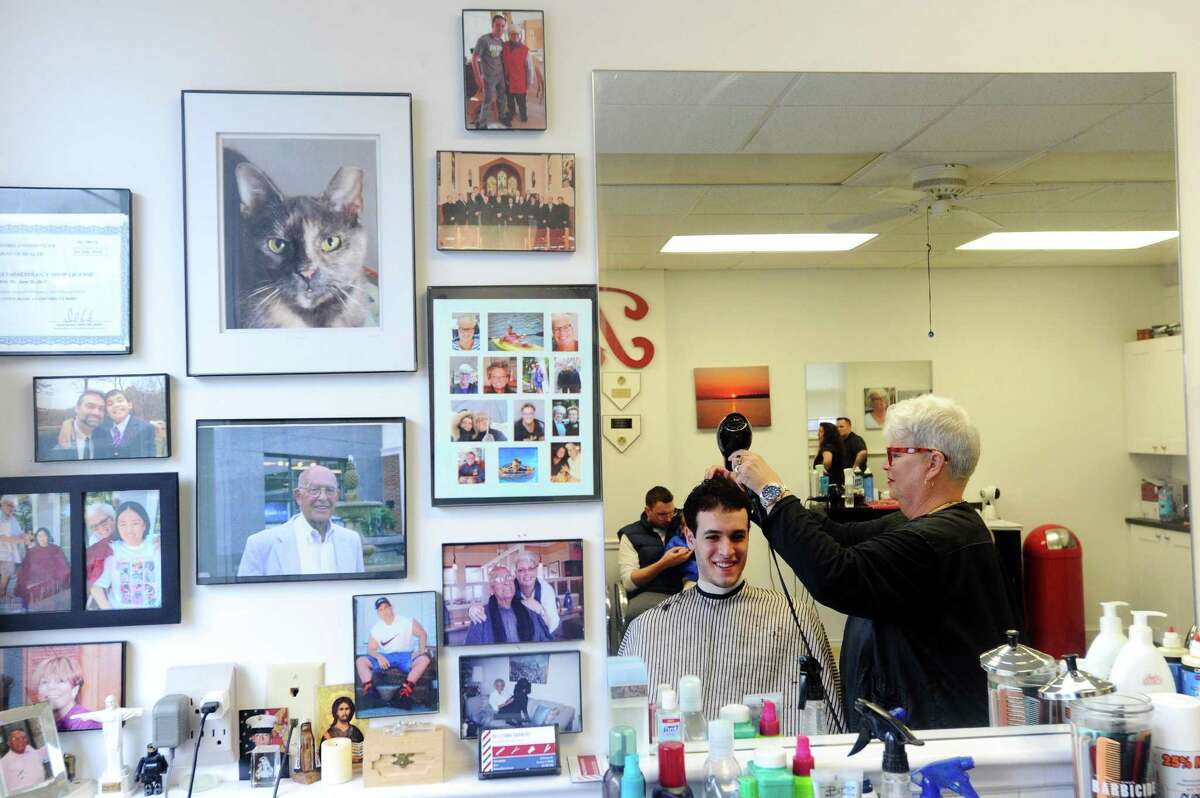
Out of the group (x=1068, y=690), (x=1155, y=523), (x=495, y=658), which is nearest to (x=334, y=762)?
(x=495, y=658)

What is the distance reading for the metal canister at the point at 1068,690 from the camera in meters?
1.76

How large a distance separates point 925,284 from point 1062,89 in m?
0.52

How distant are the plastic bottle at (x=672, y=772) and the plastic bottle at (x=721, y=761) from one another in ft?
0.26

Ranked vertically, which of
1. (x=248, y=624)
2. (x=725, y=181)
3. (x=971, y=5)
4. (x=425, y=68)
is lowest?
(x=248, y=624)

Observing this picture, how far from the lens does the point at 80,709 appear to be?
171 cm

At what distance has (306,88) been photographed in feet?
5.89

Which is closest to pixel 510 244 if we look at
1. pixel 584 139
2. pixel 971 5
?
pixel 584 139

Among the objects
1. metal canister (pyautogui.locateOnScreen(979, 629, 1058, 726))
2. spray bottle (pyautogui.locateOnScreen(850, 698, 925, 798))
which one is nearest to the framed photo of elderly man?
spray bottle (pyautogui.locateOnScreen(850, 698, 925, 798))

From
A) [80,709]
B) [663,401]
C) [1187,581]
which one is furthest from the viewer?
[1187,581]

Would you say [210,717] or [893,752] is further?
[210,717]

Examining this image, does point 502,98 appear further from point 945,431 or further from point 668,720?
point 668,720

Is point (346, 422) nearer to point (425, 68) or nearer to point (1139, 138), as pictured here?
point (425, 68)

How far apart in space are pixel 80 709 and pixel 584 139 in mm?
1504

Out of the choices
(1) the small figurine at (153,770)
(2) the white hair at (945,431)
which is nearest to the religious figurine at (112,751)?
(1) the small figurine at (153,770)
